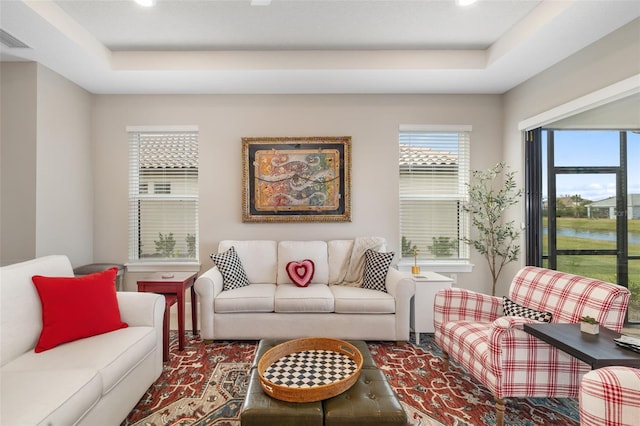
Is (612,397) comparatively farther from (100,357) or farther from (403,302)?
(100,357)

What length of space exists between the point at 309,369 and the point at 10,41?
143 inches

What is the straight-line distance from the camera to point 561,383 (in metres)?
A: 1.89

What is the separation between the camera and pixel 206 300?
9.75 feet

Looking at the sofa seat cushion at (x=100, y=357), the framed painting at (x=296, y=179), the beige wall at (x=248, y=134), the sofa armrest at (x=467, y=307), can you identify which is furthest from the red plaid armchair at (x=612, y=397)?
the framed painting at (x=296, y=179)

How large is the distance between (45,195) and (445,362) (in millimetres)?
4181

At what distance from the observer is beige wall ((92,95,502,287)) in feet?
12.8

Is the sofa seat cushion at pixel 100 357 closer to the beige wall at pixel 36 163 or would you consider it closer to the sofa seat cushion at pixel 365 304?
the sofa seat cushion at pixel 365 304

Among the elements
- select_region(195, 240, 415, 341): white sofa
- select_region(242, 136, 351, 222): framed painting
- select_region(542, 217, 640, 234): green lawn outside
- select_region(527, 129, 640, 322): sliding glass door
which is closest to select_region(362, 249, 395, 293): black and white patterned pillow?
select_region(195, 240, 415, 341): white sofa

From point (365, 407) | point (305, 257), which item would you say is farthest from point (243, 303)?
point (365, 407)

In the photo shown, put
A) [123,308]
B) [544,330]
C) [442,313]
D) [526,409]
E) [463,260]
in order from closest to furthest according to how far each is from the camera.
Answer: [544,330]
[526,409]
[123,308]
[442,313]
[463,260]

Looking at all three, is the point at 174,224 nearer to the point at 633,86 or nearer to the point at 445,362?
the point at 445,362

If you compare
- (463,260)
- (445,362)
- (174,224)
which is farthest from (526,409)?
(174,224)

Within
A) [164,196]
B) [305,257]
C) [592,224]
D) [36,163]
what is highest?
[36,163]

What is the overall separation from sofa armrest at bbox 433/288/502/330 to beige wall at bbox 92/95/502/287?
1.44 metres
